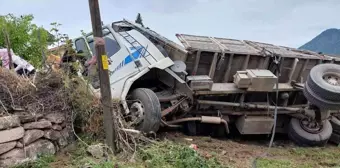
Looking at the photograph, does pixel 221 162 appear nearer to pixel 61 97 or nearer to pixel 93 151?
A: pixel 93 151

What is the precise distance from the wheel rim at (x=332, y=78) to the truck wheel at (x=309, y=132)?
4.00 feet

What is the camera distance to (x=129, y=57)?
6.93 m

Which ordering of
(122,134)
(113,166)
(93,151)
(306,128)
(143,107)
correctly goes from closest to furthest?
(113,166) → (93,151) → (122,134) → (143,107) → (306,128)

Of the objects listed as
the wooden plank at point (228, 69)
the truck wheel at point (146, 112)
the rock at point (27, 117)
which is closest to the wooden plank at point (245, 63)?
the wooden plank at point (228, 69)

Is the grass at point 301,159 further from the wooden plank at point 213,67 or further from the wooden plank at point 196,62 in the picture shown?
the wooden plank at point 196,62

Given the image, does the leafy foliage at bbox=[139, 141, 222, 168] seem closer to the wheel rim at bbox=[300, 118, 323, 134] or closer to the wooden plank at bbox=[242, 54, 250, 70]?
the wooden plank at bbox=[242, 54, 250, 70]

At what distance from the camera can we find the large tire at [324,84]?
621 cm

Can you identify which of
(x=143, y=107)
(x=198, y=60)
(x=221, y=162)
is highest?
(x=198, y=60)

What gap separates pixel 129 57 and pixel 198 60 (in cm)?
133

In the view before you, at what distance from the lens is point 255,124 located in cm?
736

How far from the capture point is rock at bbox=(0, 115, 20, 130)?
4.66m

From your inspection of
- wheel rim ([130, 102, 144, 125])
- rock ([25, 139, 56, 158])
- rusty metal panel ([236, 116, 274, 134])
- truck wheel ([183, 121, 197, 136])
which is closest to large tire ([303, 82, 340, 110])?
rusty metal panel ([236, 116, 274, 134])

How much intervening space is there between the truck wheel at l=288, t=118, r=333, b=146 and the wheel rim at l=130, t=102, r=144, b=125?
3.45m

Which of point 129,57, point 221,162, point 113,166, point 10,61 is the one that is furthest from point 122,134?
point 10,61
